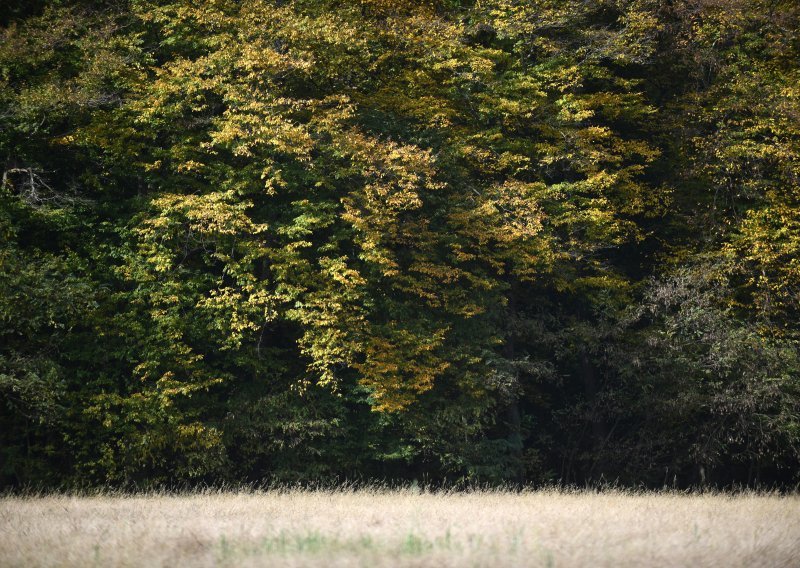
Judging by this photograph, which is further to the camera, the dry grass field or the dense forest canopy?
the dense forest canopy

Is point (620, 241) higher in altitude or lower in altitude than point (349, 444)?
higher

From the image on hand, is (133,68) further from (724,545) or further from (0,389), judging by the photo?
(724,545)

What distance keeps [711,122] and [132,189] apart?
15.7 m

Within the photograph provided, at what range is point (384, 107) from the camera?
21.2 m

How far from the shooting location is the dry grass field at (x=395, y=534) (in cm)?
740

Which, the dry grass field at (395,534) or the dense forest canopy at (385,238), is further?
the dense forest canopy at (385,238)

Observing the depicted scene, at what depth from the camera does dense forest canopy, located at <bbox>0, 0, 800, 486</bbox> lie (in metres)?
18.3

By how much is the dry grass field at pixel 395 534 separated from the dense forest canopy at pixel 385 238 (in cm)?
646

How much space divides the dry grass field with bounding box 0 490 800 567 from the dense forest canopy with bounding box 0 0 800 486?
6457 mm

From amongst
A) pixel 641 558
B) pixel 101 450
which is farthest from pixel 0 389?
pixel 641 558

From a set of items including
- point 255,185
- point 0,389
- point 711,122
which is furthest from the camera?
point 711,122

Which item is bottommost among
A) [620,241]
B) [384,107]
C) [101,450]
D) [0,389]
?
[101,450]

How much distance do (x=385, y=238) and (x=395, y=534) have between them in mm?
12125

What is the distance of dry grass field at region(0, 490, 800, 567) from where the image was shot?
740 cm
